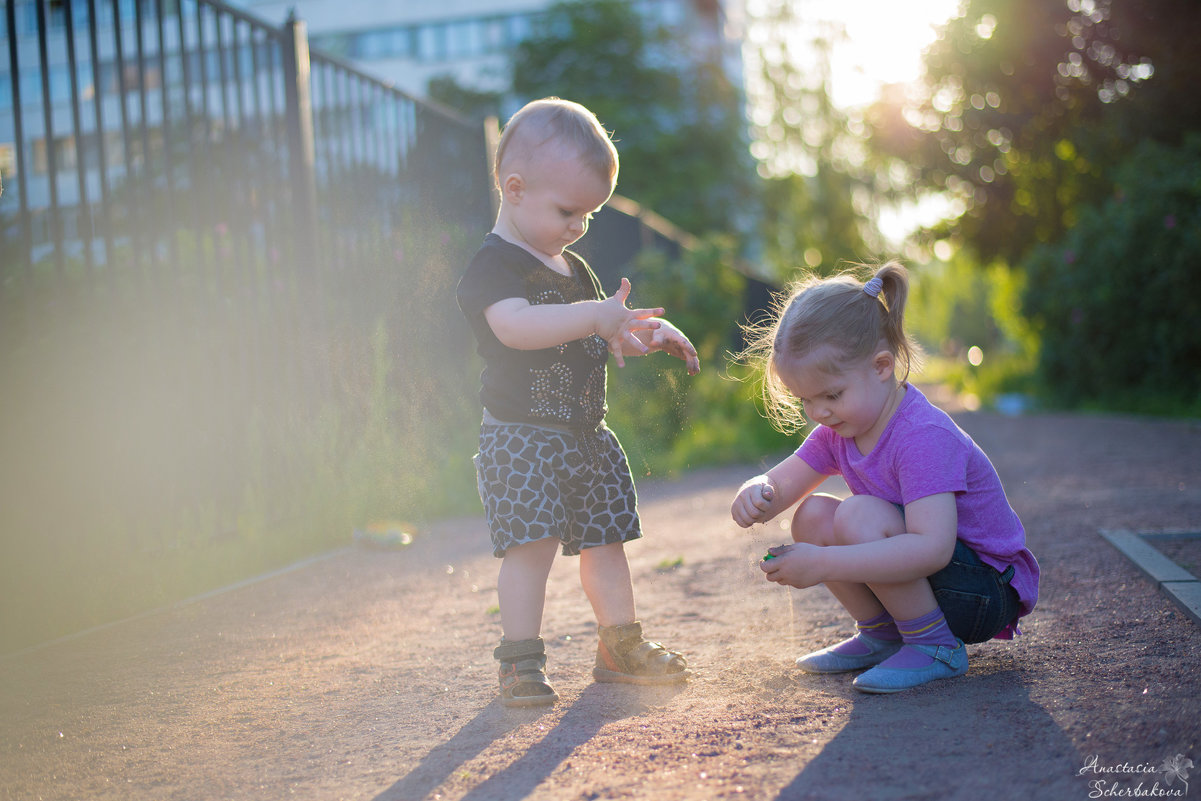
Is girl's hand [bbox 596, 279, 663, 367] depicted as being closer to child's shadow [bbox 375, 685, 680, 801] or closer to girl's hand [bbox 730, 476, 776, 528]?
girl's hand [bbox 730, 476, 776, 528]

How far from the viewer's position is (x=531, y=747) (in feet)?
6.79

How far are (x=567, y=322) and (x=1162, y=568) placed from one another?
204cm

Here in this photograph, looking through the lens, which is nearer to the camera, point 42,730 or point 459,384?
point 42,730

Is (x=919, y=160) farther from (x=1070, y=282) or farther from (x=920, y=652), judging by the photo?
(x=920, y=652)

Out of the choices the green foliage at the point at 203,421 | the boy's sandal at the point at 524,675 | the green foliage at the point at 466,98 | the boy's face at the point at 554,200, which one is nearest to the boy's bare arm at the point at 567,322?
the boy's face at the point at 554,200

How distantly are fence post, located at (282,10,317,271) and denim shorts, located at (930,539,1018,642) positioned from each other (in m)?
3.66

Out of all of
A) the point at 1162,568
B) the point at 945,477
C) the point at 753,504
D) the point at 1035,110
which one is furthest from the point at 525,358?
the point at 1035,110

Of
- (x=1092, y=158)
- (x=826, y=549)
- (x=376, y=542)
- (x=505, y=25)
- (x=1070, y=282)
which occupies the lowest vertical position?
(x=376, y=542)

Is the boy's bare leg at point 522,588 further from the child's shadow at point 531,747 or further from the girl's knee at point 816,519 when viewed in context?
the girl's knee at point 816,519

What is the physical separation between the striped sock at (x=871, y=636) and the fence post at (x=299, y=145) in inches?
136

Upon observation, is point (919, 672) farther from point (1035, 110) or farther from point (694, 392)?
point (1035, 110)

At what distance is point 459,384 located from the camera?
6.55 meters

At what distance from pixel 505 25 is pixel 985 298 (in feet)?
72.7

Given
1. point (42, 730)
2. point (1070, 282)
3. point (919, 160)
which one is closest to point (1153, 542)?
point (42, 730)
